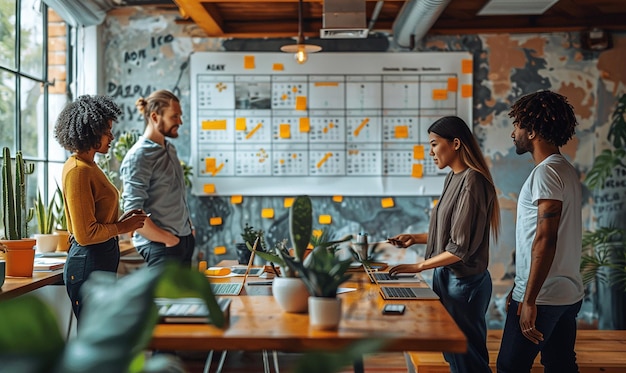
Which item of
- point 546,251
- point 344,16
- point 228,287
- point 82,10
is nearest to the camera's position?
point 546,251

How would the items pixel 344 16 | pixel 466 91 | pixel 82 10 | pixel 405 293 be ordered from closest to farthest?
pixel 405 293
pixel 344 16
pixel 82 10
pixel 466 91

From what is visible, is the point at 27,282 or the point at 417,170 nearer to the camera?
the point at 27,282

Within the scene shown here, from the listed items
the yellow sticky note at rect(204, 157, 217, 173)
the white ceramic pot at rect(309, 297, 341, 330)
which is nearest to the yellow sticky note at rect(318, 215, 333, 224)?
the yellow sticky note at rect(204, 157, 217, 173)

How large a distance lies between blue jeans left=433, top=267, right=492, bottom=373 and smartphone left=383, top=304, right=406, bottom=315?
0.67 m

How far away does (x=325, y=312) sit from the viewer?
201 centimetres

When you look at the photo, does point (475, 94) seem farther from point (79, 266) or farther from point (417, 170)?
point (79, 266)

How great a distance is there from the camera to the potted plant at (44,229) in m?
4.01

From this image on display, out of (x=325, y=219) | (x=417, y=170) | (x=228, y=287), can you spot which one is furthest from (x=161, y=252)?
(x=417, y=170)

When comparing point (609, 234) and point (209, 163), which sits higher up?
point (209, 163)

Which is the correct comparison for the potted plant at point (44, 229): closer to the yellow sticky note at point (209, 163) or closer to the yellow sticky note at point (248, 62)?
the yellow sticky note at point (209, 163)

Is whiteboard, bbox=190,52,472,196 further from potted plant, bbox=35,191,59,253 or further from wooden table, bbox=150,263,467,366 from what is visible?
wooden table, bbox=150,263,467,366

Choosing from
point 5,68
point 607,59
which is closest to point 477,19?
point 607,59

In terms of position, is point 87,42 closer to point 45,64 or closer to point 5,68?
point 45,64

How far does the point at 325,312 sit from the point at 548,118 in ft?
4.33
